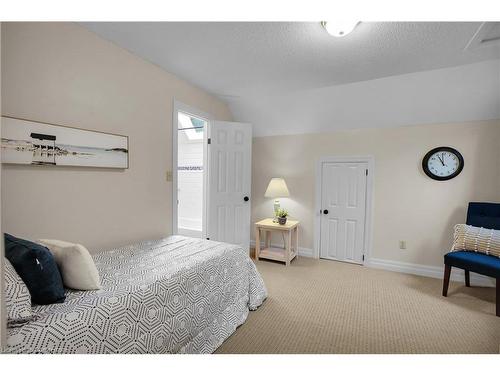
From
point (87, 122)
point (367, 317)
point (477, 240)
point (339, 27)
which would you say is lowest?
point (367, 317)

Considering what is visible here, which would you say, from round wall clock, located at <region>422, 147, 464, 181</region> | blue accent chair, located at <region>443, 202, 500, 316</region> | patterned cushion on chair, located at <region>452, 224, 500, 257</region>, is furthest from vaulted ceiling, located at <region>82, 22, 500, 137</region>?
patterned cushion on chair, located at <region>452, 224, 500, 257</region>

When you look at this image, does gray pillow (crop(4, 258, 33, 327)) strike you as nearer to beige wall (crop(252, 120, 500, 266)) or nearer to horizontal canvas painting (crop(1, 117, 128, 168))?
horizontal canvas painting (crop(1, 117, 128, 168))

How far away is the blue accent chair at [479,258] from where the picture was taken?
220cm

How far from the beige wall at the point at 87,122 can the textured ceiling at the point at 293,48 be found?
0.25 meters

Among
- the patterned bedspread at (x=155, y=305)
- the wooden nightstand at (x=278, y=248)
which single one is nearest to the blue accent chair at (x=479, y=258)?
the wooden nightstand at (x=278, y=248)

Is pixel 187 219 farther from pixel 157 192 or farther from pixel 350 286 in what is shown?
pixel 350 286

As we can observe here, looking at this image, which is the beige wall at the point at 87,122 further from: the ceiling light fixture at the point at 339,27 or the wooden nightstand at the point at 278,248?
the ceiling light fixture at the point at 339,27

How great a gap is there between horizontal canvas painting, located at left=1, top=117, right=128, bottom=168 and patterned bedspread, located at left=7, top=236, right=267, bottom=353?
83 centimetres

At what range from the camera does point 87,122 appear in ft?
6.63

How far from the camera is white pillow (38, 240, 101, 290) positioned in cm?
136

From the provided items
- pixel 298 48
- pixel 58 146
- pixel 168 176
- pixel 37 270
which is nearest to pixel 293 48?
pixel 298 48

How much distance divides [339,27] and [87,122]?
2.20 metres

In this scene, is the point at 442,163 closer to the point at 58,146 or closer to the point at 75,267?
the point at 75,267
